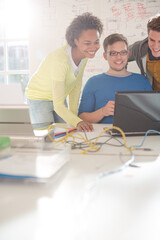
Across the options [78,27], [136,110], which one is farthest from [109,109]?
[78,27]

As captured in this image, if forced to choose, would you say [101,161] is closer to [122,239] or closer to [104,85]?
[122,239]

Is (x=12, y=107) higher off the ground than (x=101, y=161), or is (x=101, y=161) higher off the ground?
(x=12, y=107)

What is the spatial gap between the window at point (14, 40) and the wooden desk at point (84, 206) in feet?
9.62

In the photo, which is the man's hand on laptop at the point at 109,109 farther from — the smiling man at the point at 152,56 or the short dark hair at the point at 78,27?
the short dark hair at the point at 78,27

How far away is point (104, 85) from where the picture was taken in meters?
1.97

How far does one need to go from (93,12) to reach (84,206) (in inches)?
123

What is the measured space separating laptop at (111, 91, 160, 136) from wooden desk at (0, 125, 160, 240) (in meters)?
0.42

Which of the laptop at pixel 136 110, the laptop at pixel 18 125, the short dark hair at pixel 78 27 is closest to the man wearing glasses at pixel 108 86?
the short dark hair at pixel 78 27

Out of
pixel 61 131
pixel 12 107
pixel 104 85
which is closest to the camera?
pixel 12 107

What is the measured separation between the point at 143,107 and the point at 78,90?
1015 millimetres

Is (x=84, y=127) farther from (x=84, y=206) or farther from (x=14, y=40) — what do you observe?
(x=14, y=40)

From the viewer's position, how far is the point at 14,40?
11.8 feet

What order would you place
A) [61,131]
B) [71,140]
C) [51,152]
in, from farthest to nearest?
[61,131] → [71,140] → [51,152]

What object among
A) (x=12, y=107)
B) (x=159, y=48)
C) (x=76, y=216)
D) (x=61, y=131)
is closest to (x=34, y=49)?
(x=159, y=48)
